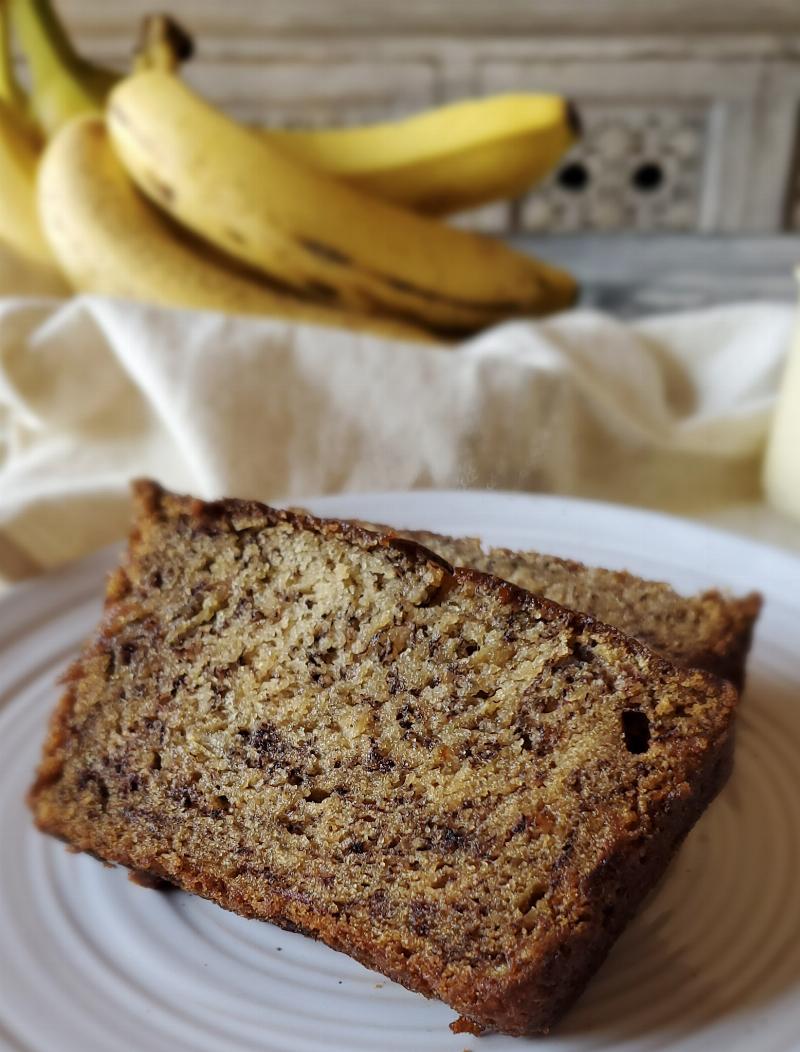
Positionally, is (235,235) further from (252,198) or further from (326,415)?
(326,415)

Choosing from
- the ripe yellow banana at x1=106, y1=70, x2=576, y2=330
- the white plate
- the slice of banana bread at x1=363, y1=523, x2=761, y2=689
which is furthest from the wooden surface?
the white plate

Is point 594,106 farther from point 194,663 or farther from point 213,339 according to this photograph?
point 194,663

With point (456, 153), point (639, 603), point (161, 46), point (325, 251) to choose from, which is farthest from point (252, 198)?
point (639, 603)

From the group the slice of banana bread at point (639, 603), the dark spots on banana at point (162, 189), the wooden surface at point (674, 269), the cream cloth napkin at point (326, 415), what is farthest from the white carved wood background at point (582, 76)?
the slice of banana bread at point (639, 603)

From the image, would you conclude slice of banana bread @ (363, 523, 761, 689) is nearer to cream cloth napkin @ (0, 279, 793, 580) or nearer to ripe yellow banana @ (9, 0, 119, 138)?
cream cloth napkin @ (0, 279, 793, 580)

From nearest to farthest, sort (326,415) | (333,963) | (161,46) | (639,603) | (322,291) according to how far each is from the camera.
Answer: (333,963) → (639,603) → (326,415) → (322,291) → (161,46)

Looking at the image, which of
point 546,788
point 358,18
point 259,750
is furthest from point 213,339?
point 358,18
